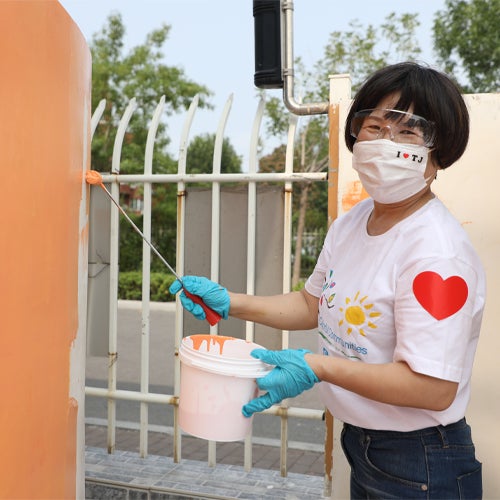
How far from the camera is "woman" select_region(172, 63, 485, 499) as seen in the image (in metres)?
1.34

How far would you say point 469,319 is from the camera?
136cm

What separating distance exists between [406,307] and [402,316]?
23 millimetres

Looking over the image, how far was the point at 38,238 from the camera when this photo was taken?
A: 1741 millimetres

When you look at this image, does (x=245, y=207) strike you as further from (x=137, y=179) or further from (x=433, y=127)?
(x=433, y=127)

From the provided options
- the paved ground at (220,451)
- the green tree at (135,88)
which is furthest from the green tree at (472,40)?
the paved ground at (220,451)

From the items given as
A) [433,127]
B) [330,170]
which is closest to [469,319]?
[433,127]

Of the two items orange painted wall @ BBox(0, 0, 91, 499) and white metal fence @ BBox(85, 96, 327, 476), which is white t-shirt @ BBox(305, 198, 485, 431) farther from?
white metal fence @ BBox(85, 96, 327, 476)

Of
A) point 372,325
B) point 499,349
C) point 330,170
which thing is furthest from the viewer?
point 330,170

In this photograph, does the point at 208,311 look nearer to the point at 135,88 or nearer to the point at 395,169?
the point at 395,169

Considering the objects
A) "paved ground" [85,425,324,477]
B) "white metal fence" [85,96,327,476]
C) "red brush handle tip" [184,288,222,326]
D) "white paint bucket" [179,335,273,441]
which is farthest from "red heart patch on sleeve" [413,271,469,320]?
"paved ground" [85,425,324,477]

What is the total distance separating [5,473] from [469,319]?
1304mm

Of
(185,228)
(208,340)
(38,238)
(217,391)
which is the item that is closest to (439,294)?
(217,391)

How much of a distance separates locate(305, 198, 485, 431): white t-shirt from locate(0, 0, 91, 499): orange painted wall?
859 millimetres

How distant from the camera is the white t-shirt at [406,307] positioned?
1.32 m
